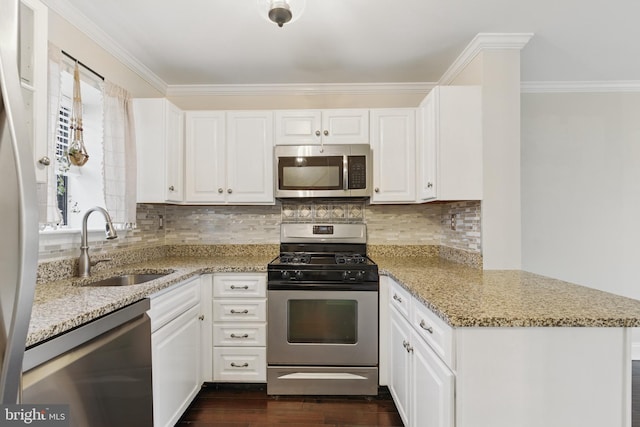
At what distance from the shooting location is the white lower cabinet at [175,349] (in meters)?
1.62

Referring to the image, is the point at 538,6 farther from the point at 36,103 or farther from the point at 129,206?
the point at 129,206

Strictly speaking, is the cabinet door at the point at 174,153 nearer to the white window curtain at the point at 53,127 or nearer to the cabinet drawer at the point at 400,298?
the white window curtain at the point at 53,127

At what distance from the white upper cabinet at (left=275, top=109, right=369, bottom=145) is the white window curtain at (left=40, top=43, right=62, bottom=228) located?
54.4 inches

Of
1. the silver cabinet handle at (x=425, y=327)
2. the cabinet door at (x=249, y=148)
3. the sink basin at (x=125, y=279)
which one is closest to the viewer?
the silver cabinet handle at (x=425, y=327)

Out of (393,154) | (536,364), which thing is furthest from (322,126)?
(536,364)

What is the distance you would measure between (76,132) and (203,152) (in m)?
0.91

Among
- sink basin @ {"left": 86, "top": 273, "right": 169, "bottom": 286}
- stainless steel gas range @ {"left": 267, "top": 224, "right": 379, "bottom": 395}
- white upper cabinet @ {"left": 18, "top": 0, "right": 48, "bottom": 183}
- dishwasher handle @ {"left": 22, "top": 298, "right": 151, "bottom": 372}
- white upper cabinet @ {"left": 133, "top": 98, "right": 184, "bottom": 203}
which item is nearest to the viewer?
dishwasher handle @ {"left": 22, "top": 298, "right": 151, "bottom": 372}

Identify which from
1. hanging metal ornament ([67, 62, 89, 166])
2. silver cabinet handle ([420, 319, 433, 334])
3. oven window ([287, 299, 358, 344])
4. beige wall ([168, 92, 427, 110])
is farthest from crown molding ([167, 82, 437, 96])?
silver cabinet handle ([420, 319, 433, 334])

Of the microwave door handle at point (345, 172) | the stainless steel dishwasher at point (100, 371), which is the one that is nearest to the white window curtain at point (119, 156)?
the stainless steel dishwasher at point (100, 371)

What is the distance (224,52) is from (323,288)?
1844mm

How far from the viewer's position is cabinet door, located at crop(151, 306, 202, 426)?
162 centimetres

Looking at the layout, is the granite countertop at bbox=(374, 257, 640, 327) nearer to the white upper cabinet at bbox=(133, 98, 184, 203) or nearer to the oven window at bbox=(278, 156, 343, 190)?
the oven window at bbox=(278, 156, 343, 190)

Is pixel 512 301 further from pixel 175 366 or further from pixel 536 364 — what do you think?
pixel 175 366

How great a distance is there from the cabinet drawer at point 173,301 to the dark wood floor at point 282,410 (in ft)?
2.27
